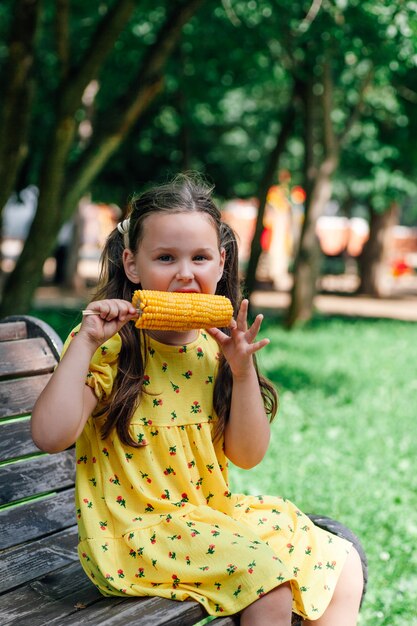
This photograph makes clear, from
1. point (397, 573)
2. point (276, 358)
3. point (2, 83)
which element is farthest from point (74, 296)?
point (397, 573)

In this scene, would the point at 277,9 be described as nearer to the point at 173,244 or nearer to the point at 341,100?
the point at 341,100

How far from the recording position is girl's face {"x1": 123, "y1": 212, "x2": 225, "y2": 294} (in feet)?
7.30

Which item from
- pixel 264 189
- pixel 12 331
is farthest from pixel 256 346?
pixel 264 189

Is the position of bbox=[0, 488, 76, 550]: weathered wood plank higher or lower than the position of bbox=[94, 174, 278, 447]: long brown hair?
lower

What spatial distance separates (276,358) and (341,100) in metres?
7.50

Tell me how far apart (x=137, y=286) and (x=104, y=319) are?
0.34 meters

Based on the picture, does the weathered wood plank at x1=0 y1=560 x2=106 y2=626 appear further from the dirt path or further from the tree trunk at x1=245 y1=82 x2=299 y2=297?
the dirt path

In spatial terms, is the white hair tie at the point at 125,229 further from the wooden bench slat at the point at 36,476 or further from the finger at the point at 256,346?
the wooden bench slat at the point at 36,476

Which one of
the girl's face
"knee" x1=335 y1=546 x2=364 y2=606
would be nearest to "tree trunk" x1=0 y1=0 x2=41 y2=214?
the girl's face

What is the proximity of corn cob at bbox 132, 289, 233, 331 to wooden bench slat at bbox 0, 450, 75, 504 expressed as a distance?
0.85 metres

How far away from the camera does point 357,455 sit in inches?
214

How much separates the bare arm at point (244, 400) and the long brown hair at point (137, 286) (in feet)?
0.17

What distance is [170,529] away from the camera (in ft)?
7.00

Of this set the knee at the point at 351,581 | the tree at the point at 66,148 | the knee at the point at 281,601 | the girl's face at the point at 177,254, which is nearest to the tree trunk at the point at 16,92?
the tree at the point at 66,148
